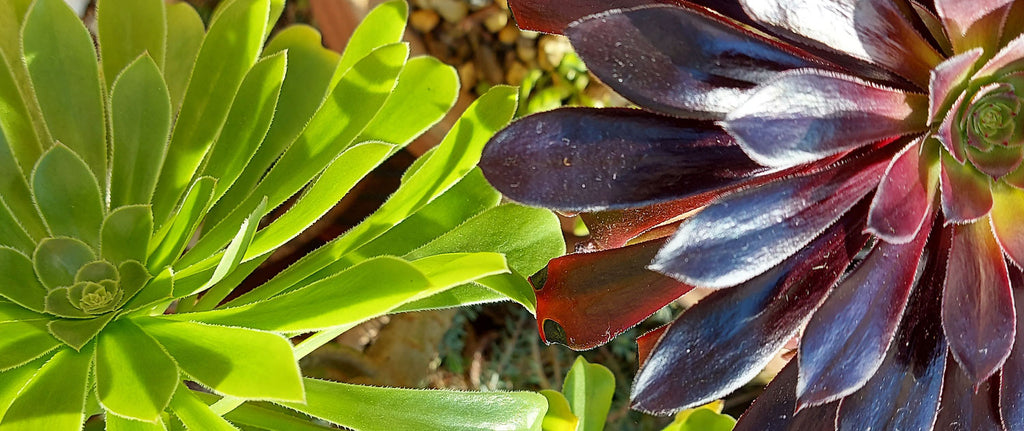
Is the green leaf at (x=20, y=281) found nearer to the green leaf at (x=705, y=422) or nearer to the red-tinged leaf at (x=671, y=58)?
the red-tinged leaf at (x=671, y=58)

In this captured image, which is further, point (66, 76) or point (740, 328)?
point (66, 76)

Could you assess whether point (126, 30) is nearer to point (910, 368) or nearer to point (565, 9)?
point (565, 9)

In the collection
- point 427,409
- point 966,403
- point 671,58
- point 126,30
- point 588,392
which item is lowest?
point 588,392

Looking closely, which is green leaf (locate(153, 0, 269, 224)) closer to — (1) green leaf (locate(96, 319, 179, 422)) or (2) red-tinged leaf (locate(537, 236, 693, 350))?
(1) green leaf (locate(96, 319, 179, 422))

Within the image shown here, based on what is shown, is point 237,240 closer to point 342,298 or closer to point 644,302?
point 342,298

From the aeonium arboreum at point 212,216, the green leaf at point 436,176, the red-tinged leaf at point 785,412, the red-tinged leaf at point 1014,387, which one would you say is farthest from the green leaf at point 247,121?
the red-tinged leaf at point 1014,387

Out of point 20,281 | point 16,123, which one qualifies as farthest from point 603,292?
point 16,123

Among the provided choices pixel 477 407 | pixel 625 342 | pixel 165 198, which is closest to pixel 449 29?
pixel 625 342
